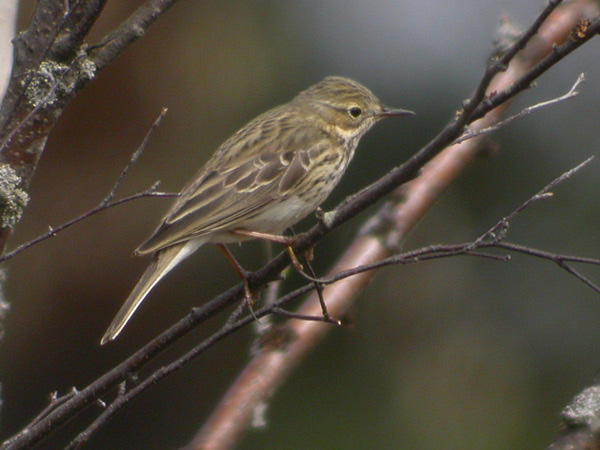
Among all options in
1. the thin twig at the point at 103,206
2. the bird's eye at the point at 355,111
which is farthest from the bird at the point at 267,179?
the thin twig at the point at 103,206

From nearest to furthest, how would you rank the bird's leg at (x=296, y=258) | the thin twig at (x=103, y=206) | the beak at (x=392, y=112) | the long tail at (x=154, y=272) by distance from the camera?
1. the thin twig at (x=103, y=206)
2. the bird's leg at (x=296, y=258)
3. the long tail at (x=154, y=272)
4. the beak at (x=392, y=112)

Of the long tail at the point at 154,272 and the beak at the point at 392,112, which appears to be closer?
the long tail at the point at 154,272

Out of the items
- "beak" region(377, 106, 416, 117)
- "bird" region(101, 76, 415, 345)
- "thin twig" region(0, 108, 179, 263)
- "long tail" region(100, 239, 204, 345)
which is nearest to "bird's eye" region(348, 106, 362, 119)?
"bird" region(101, 76, 415, 345)

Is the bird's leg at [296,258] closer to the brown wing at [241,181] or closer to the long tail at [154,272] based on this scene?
the brown wing at [241,181]

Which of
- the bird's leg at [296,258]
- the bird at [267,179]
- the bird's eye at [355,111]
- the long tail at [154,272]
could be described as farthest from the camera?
the bird's eye at [355,111]

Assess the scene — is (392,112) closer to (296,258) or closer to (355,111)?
(355,111)

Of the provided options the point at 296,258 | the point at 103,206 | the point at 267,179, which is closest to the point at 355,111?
the point at 267,179

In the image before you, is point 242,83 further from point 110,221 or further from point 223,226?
point 223,226
